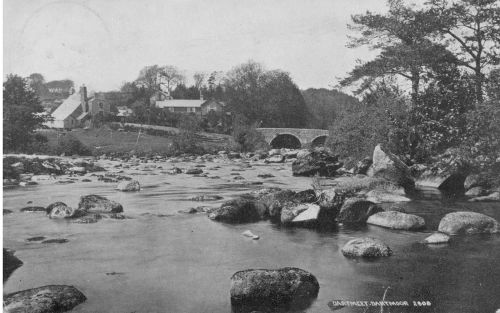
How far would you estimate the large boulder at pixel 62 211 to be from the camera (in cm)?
1011

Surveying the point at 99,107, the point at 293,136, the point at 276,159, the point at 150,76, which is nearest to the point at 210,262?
the point at 150,76

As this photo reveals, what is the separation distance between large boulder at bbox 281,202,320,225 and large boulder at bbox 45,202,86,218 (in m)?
4.38

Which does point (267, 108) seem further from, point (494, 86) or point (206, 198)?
point (206, 198)

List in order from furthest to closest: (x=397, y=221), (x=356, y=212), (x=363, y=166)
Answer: (x=363, y=166), (x=356, y=212), (x=397, y=221)

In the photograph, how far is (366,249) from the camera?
7918 mm

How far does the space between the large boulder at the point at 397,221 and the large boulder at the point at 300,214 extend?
48.2 inches

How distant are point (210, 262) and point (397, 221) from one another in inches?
169

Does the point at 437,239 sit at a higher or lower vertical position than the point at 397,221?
lower

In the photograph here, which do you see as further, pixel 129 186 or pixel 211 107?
pixel 211 107

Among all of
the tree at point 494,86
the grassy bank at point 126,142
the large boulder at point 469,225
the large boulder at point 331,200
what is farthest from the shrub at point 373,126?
the grassy bank at point 126,142

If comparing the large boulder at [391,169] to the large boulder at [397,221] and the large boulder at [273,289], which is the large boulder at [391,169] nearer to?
the large boulder at [397,221]

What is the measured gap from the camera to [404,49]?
54.9ft

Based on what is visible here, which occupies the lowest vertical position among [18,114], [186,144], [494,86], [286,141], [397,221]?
[397,221]

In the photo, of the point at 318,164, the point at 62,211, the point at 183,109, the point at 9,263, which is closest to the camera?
the point at 9,263
